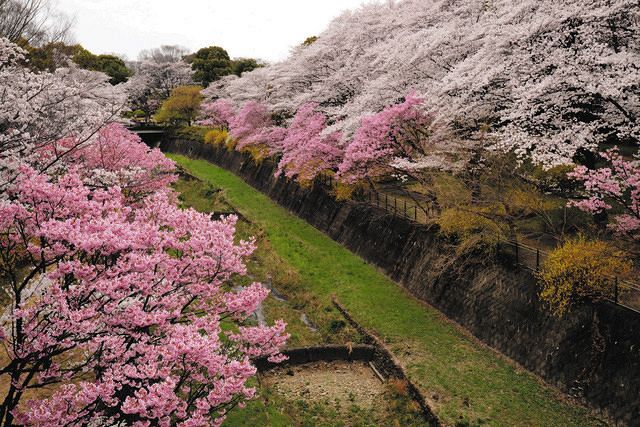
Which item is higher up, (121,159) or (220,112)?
(220,112)

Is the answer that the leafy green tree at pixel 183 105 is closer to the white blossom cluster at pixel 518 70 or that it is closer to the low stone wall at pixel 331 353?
the white blossom cluster at pixel 518 70

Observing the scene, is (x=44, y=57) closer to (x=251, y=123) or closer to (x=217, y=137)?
(x=251, y=123)

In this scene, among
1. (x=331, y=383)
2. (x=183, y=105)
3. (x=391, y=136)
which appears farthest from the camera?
(x=183, y=105)

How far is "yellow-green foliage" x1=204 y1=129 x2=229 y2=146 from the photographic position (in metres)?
53.4

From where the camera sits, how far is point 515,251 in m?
15.8

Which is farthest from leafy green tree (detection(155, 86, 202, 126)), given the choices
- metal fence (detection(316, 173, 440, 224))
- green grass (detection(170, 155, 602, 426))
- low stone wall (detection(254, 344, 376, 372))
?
low stone wall (detection(254, 344, 376, 372))

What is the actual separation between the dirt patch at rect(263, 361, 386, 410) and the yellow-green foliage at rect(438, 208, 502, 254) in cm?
563

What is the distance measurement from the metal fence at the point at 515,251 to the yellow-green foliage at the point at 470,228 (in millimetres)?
485

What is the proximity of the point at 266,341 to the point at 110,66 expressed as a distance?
82.6m

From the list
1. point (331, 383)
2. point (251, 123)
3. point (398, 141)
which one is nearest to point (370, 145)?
point (398, 141)

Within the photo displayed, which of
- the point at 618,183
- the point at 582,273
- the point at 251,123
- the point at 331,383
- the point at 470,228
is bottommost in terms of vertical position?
the point at 331,383

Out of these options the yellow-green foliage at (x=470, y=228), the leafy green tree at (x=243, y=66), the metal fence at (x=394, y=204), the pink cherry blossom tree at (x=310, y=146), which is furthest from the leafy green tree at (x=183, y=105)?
the yellow-green foliage at (x=470, y=228)

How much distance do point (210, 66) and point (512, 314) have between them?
67.5 m

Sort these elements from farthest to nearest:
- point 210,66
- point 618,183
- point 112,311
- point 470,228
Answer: point 210,66
point 470,228
point 618,183
point 112,311
